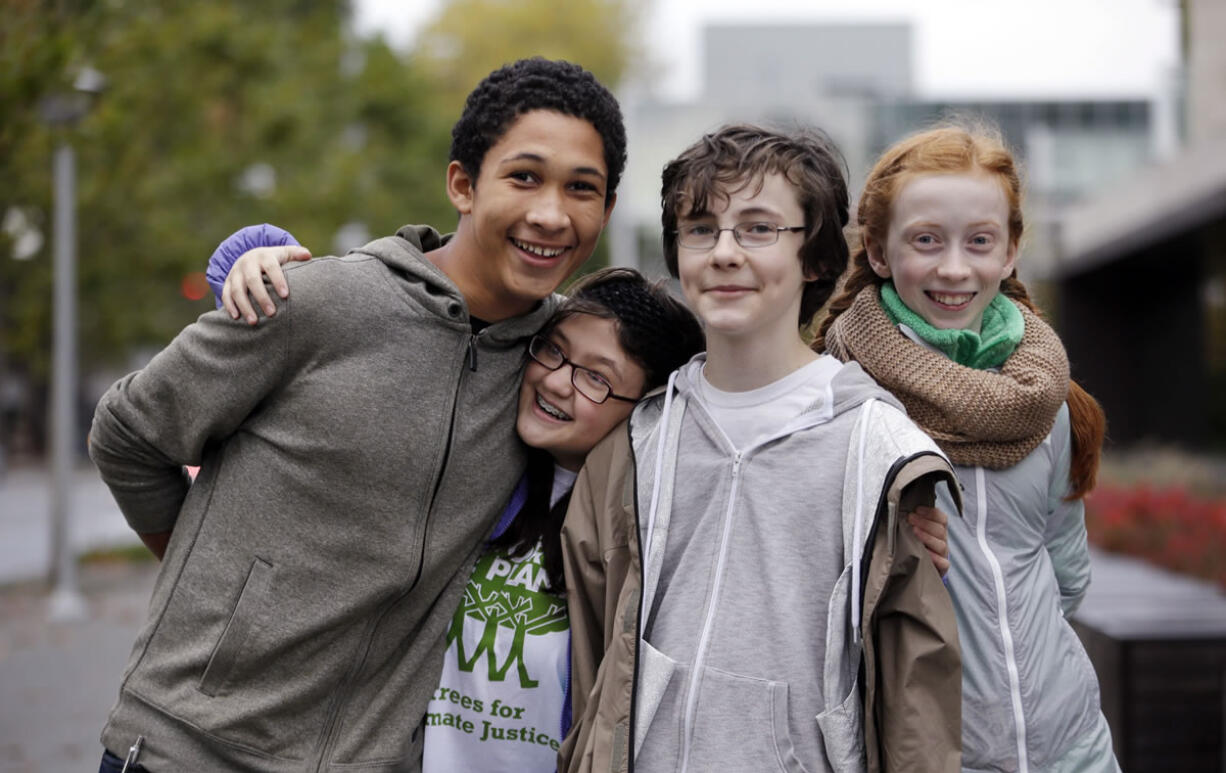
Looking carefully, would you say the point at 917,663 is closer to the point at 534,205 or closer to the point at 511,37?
the point at 534,205

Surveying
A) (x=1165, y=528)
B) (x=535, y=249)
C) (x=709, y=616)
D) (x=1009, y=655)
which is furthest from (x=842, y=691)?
(x=1165, y=528)

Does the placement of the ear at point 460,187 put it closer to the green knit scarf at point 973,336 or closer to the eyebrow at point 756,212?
the eyebrow at point 756,212

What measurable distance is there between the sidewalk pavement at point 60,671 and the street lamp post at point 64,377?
259 mm

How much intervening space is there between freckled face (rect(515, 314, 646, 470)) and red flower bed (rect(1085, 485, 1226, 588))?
23.4ft

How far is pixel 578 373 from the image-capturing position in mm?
2930

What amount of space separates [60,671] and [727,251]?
786 cm

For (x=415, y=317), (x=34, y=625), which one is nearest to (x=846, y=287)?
(x=415, y=317)

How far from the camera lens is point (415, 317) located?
2779mm

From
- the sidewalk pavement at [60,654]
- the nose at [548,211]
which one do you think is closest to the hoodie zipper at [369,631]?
the nose at [548,211]

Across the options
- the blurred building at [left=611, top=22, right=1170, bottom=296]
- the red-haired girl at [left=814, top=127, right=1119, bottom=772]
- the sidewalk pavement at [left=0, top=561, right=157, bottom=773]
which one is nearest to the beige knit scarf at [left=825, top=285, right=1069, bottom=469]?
the red-haired girl at [left=814, top=127, right=1119, bottom=772]

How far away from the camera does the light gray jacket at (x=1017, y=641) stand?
2646 mm

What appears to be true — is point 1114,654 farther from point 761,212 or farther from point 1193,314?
point 1193,314

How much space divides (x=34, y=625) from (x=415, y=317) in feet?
31.5

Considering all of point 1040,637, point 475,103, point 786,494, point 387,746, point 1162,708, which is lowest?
point 1162,708
